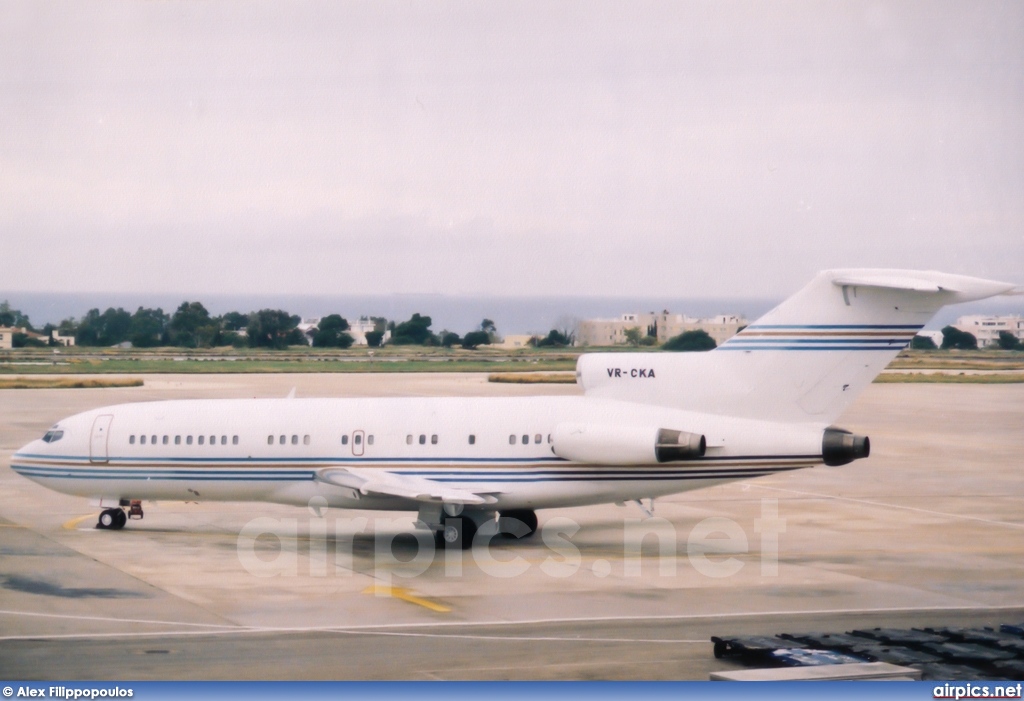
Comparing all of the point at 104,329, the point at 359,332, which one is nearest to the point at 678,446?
the point at 359,332

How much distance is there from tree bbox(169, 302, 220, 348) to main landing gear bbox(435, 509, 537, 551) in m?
35.4

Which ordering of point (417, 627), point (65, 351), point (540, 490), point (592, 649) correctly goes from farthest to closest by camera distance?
point (65, 351) → point (540, 490) → point (417, 627) → point (592, 649)

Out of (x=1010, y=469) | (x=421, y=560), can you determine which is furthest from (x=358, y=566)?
(x=1010, y=469)

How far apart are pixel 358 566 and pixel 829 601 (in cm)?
784

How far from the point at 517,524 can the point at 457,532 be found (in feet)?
6.43

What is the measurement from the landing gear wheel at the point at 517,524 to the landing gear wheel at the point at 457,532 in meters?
1.50

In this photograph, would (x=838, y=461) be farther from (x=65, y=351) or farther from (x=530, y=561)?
(x=65, y=351)

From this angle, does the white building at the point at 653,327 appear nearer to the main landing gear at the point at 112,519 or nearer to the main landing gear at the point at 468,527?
the main landing gear at the point at 468,527

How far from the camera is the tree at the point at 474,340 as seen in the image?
42250 mm

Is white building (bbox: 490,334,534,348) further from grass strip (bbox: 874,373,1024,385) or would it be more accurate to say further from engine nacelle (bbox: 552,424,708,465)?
grass strip (bbox: 874,373,1024,385)

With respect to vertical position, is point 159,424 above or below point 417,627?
above

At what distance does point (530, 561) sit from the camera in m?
21.9

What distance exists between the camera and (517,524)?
24219 millimetres

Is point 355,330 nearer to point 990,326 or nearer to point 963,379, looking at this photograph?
point 990,326
